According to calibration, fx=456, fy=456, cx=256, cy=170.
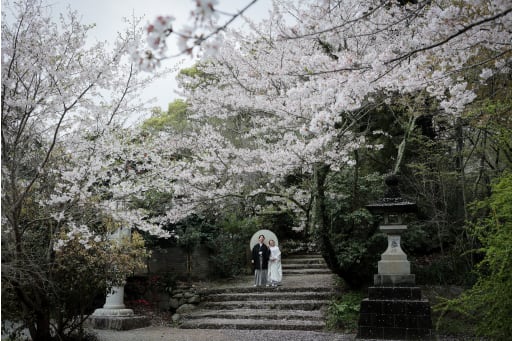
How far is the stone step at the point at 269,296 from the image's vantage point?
9605 millimetres

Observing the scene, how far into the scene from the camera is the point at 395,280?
6.94 metres

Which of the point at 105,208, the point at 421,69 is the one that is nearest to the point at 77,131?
the point at 105,208

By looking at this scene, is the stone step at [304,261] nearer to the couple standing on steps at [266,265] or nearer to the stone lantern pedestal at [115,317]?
the couple standing on steps at [266,265]

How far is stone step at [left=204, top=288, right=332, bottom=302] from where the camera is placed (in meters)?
9.61

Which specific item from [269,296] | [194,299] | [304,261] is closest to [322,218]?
[269,296]

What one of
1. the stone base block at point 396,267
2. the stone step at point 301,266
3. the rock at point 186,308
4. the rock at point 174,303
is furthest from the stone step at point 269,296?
the stone step at point 301,266

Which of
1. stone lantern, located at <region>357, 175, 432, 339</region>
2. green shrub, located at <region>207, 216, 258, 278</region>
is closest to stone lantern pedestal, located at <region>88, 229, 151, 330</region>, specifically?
green shrub, located at <region>207, 216, 258, 278</region>

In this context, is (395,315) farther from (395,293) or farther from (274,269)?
(274,269)

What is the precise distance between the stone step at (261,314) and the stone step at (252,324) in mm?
155

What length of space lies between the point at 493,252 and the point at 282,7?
5.60 meters

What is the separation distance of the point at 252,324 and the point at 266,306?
1055 mm

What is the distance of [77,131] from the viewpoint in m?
5.56

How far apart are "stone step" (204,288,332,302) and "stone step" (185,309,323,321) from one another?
0.59 meters

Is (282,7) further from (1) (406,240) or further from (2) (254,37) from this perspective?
(1) (406,240)
